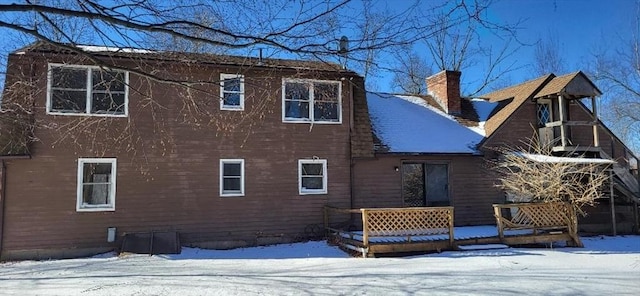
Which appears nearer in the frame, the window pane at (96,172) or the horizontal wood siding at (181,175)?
the horizontal wood siding at (181,175)

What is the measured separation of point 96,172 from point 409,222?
868cm

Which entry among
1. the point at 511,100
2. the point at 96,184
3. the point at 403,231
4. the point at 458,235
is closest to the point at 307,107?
the point at 403,231

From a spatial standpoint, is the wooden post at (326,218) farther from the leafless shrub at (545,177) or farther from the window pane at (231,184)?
the leafless shrub at (545,177)

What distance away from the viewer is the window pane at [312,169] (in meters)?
14.9

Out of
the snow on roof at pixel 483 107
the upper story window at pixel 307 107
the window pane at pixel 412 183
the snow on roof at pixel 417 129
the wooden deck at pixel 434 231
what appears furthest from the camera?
the window pane at pixel 412 183

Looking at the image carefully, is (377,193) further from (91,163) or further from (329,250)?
(91,163)

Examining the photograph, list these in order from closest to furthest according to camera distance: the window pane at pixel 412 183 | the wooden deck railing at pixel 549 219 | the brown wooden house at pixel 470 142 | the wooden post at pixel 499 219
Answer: the wooden post at pixel 499 219, the wooden deck railing at pixel 549 219, the brown wooden house at pixel 470 142, the window pane at pixel 412 183

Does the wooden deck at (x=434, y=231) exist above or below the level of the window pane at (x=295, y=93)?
below

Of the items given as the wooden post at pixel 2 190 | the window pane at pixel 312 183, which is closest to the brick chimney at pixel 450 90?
the window pane at pixel 312 183

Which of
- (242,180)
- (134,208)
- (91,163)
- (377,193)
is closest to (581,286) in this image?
(377,193)

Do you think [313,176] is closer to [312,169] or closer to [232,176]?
[312,169]

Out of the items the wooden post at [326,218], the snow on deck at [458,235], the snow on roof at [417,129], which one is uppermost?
the snow on roof at [417,129]

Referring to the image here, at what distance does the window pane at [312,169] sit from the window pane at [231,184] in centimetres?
210

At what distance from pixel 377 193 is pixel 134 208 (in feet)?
24.4
